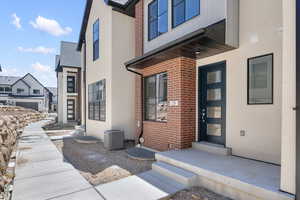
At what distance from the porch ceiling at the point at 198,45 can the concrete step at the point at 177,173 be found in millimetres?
3138

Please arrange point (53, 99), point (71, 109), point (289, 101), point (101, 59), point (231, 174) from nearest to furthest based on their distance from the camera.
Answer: point (289, 101) < point (231, 174) < point (101, 59) < point (71, 109) < point (53, 99)

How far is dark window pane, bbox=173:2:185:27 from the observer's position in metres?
5.99

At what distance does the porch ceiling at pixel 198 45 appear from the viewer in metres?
4.23

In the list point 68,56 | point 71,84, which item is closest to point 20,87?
point 68,56

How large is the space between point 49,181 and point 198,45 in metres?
5.05

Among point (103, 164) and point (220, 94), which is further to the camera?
point (103, 164)

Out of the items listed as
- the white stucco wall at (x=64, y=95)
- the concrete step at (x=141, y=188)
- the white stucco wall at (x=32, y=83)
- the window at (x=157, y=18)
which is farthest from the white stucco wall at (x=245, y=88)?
the white stucco wall at (x=32, y=83)

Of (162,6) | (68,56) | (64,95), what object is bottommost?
(64,95)

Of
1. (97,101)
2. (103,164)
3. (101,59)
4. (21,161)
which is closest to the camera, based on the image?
(103,164)

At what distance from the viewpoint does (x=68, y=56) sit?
65.9ft

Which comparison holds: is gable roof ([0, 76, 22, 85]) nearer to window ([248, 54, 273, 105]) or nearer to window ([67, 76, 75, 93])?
window ([67, 76, 75, 93])

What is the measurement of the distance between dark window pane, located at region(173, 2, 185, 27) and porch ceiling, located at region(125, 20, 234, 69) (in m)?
1.32

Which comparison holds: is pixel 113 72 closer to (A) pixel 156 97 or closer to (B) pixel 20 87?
(A) pixel 156 97

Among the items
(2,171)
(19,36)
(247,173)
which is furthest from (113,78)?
(19,36)
